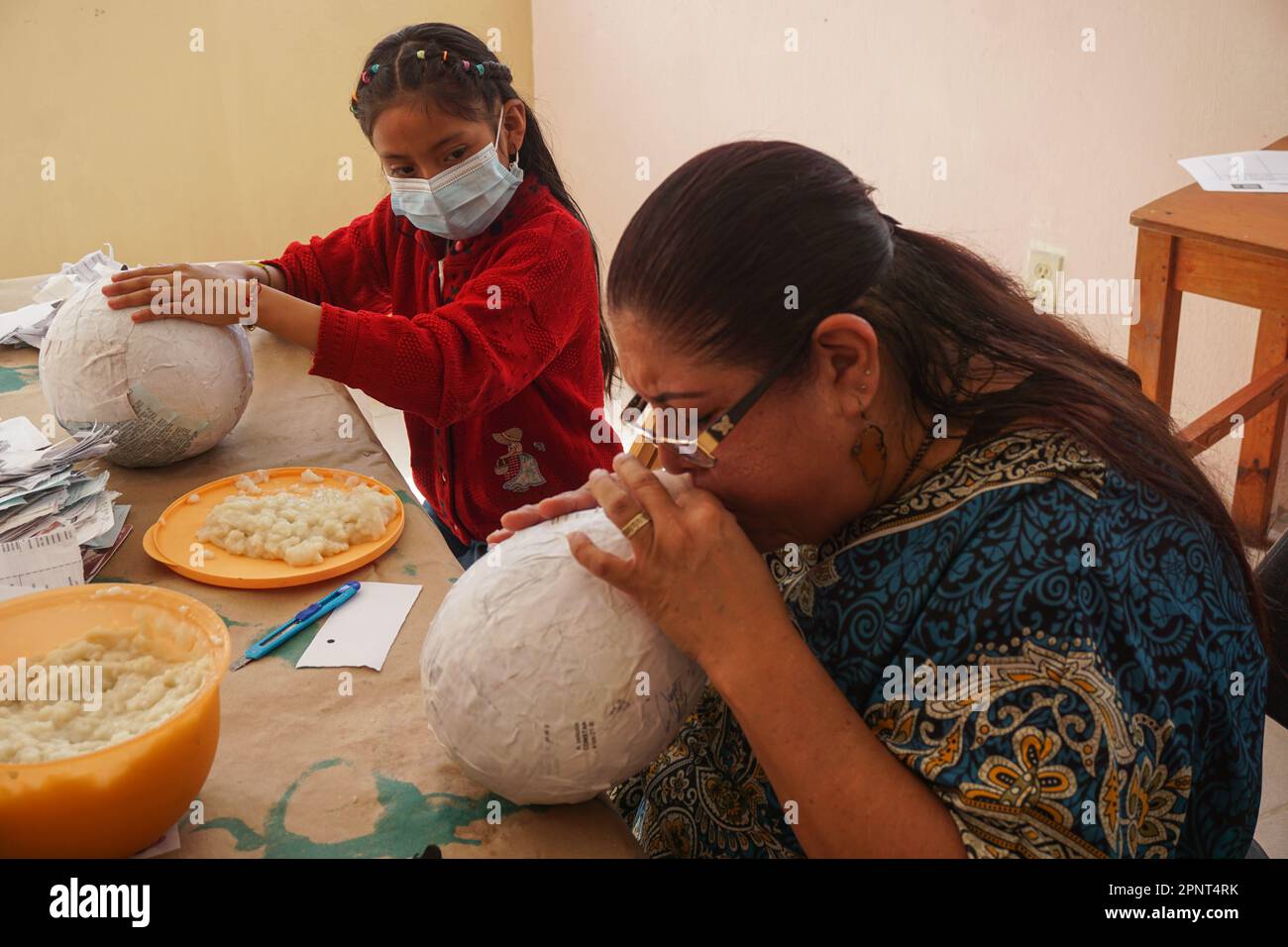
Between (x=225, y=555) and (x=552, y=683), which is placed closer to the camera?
(x=552, y=683)

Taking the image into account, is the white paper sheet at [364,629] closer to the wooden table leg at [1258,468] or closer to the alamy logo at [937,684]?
the alamy logo at [937,684]

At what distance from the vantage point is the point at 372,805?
3.62 ft

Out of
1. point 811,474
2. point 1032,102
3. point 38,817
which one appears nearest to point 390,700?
point 38,817

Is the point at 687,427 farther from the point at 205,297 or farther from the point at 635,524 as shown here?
the point at 205,297

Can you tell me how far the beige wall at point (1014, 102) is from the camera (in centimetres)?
281

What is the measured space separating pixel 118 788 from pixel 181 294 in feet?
3.44

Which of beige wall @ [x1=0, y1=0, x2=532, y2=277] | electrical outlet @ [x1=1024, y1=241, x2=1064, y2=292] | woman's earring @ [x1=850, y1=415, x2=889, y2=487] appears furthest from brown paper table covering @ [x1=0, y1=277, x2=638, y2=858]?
→ beige wall @ [x1=0, y1=0, x2=532, y2=277]

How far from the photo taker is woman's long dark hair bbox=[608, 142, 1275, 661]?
103cm

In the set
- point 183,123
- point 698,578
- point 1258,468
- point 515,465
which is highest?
point 183,123

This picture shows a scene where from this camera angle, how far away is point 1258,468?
321 cm

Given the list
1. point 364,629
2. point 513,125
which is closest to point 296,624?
point 364,629

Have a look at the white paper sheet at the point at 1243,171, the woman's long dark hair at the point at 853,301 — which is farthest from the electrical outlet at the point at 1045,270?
the woman's long dark hair at the point at 853,301

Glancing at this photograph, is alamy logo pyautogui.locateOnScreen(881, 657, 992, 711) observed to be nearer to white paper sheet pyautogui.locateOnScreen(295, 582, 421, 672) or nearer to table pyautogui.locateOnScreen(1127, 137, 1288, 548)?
white paper sheet pyautogui.locateOnScreen(295, 582, 421, 672)

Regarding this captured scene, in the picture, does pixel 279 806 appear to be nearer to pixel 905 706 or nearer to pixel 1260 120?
pixel 905 706
